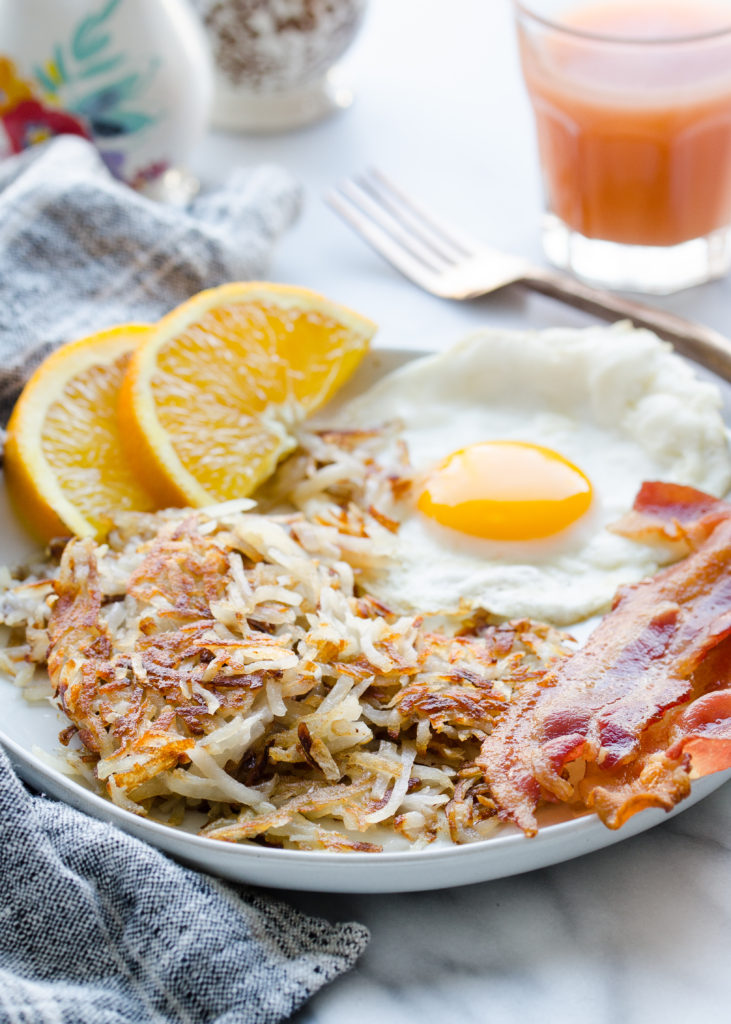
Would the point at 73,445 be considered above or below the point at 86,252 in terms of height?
below

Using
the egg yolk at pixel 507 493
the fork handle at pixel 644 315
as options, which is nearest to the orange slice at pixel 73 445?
the egg yolk at pixel 507 493

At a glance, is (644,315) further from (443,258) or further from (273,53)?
(273,53)

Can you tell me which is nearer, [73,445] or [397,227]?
[73,445]

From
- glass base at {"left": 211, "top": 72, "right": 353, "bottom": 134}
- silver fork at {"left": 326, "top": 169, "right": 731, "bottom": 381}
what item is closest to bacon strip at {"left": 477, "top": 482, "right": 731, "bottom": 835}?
silver fork at {"left": 326, "top": 169, "right": 731, "bottom": 381}

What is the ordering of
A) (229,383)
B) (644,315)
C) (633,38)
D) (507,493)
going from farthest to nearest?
(644,315) → (633,38) → (229,383) → (507,493)

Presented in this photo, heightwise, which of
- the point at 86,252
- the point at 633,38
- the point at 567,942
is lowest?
the point at 567,942

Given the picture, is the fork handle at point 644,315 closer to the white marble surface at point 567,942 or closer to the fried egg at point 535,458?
→ the fried egg at point 535,458

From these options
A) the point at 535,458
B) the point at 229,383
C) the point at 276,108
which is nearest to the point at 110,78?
the point at 276,108

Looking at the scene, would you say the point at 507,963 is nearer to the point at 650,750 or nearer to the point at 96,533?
the point at 650,750
